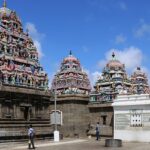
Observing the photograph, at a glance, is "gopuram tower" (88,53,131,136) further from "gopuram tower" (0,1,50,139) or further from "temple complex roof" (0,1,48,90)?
"gopuram tower" (0,1,50,139)

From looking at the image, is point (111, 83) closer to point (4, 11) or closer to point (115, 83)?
point (115, 83)

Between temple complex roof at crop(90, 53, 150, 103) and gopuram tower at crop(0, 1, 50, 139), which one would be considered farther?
temple complex roof at crop(90, 53, 150, 103)

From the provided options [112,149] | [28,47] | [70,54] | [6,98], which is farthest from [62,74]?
[112,149]

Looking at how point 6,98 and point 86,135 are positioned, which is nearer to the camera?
point 6,98

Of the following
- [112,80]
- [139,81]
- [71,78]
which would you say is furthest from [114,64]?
[139,81]

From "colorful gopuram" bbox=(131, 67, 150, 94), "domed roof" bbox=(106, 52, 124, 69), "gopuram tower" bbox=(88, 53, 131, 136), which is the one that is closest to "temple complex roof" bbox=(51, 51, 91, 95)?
"gopuram tower" bbox=(88, 53, 131, 136)

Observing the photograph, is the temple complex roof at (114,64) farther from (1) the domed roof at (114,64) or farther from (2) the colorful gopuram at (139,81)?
(2) the colorful gopuram at (139,81)

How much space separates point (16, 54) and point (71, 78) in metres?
22.3

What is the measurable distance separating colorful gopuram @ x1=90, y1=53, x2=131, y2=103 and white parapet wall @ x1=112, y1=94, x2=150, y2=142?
1110 inches

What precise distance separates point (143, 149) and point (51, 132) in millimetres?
12635

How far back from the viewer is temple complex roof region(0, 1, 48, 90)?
45969mm

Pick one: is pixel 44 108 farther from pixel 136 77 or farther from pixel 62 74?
pixel 136 77

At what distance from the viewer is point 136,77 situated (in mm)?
77438

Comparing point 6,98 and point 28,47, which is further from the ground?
point 28,47
